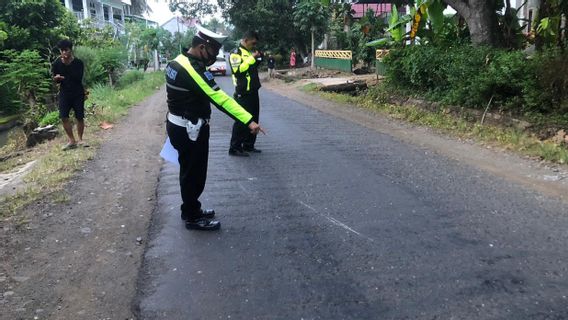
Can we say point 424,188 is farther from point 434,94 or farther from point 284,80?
point 284,80

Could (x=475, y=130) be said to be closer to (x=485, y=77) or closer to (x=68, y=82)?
(x=485, y=77)

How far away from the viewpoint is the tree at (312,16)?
32700 mm

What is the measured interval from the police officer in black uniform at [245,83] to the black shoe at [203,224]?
2890mm

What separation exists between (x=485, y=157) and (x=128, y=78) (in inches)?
944

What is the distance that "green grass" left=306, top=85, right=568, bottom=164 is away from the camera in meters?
7.54

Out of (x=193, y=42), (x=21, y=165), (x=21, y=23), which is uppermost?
(x=21, y=23)

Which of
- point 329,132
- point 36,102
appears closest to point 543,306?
point 329,132

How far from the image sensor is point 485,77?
9562 mm

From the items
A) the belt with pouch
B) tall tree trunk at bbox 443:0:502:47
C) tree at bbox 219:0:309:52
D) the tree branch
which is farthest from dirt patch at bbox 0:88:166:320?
tree at bbox 219:0:309:52

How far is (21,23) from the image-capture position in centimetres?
2009

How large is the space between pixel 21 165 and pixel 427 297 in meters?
8.02

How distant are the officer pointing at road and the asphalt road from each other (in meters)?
0.57

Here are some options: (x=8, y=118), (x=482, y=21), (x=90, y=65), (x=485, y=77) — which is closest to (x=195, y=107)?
(x=485, y=77)

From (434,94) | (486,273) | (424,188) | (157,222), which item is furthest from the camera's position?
(434,94)
